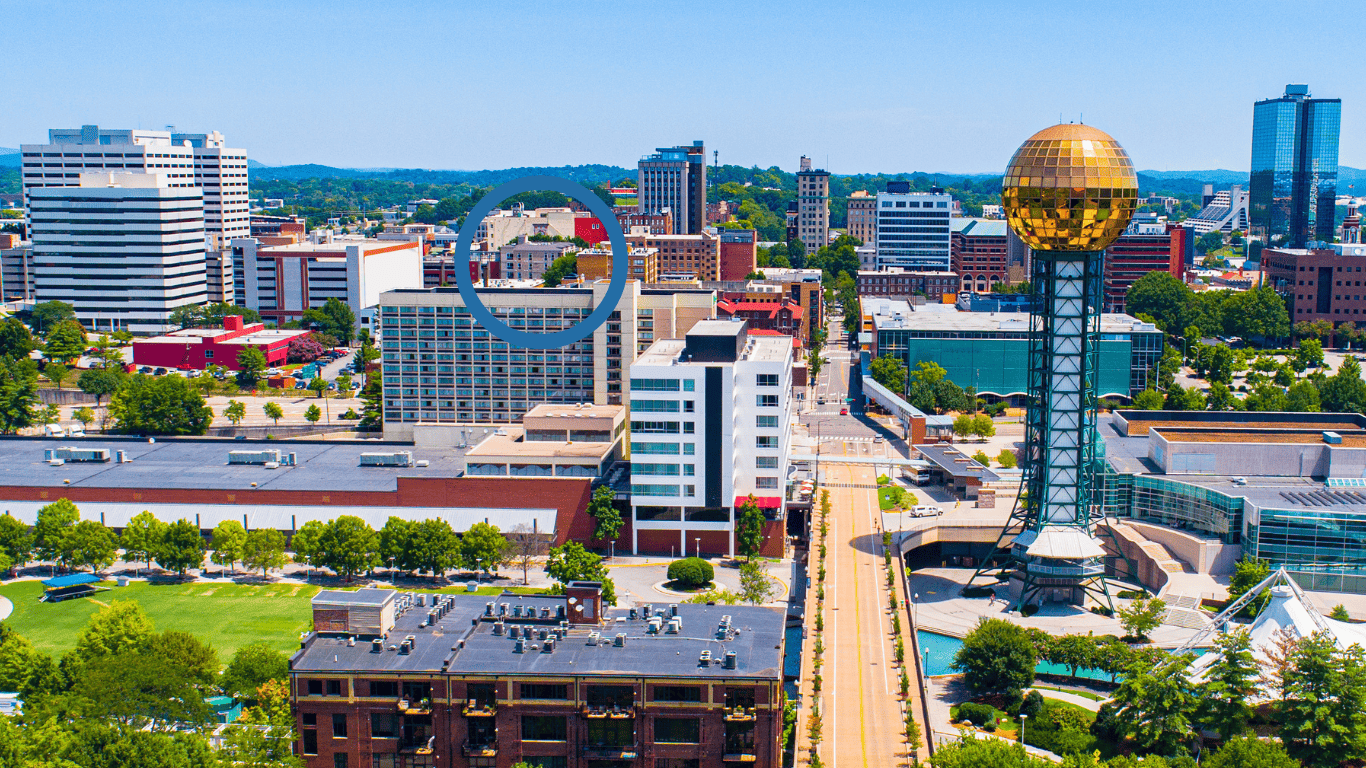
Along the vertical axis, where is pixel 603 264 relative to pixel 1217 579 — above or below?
above

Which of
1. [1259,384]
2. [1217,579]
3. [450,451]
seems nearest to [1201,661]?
[1217,579]

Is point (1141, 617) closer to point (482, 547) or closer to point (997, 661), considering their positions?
point (997, 661)

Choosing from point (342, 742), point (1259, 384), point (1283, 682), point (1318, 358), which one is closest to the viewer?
point (342, 742)

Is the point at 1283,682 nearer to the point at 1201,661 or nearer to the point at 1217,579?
the point at 1201,661

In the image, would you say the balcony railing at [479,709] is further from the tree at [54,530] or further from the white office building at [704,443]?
the tree at [54,530]

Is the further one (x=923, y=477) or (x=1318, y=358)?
(x=1318, y=358)

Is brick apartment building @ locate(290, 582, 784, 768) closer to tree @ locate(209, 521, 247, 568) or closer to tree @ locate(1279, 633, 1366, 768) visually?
tree @ locate(1279, 633, 1366, 768)

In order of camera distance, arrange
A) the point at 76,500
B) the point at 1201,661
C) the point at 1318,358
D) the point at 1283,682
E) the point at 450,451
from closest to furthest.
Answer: the point at 1283,682 < the point at 1201,661 < the point at 76,500 < the point at 450,451 < the point at 1318,358

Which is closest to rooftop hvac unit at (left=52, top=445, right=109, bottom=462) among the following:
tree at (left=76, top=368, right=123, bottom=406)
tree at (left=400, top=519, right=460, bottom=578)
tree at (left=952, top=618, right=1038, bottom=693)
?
tree at (left=400, top=519, right=460, bottom=578)
